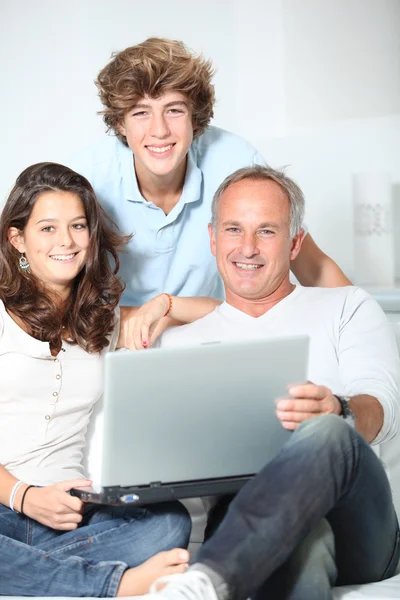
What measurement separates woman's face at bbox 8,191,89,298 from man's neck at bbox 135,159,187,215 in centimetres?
39

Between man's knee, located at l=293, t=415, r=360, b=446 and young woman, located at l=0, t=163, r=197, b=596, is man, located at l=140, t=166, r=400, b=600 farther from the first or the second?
young woman, located at l=0, t=163, r=197, b=596

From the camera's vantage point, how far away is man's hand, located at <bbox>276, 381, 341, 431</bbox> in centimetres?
146

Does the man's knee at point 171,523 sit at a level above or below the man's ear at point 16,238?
below

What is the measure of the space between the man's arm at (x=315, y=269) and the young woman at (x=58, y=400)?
0.52m

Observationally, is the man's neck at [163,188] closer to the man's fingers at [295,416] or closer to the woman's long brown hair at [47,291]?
the woman's long brown hair at [47,291]

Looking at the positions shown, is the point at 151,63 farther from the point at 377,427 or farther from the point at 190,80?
the point at 377,427

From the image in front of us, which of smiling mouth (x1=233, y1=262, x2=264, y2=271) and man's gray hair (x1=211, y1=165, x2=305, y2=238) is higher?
man's gray hair (x1=211, y1=165, x2=305, y2=238)

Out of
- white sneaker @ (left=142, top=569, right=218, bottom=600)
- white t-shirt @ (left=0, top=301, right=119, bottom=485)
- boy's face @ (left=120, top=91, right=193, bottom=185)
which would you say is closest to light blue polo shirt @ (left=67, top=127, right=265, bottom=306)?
boy's face @ (left=120, top=91, right=193, bottom=185)

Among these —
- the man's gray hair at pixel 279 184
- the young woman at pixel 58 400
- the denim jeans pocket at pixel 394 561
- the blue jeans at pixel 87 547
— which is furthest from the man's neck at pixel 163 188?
the denim jeans pocket at pixel 394 561

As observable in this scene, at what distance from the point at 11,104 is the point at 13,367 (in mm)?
2072

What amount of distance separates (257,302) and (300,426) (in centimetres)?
68

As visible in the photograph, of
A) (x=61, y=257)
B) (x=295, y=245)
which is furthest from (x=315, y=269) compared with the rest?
(x=61, y=257)

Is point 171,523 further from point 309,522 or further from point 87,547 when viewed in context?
point 309,522

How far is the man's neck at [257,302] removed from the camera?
6.81 feet
